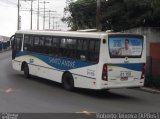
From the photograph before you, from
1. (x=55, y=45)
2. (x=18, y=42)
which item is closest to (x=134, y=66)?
(x=55, y=45)

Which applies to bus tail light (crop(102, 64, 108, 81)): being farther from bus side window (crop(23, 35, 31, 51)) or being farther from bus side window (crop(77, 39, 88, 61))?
bus side window (crop(23, 35, 31, 51))

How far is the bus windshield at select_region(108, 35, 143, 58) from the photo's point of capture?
772 inches

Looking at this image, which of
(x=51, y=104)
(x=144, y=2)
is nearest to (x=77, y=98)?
(x=51, y=104)

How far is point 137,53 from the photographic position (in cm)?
2045

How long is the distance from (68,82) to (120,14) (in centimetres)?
1750

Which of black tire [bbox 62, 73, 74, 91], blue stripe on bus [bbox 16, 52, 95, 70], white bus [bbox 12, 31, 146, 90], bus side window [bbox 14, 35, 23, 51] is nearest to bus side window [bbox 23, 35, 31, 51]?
bus side window [bbox 14, 35, 23, 51]

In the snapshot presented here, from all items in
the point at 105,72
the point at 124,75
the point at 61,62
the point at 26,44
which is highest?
the point at 26,44

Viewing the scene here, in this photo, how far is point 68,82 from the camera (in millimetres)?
21719

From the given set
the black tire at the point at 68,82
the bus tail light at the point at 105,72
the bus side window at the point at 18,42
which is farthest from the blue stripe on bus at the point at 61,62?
the bus side window at the point at 18,42

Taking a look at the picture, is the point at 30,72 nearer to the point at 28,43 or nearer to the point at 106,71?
the point at 28,43

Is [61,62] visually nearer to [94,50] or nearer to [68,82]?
[68,82]

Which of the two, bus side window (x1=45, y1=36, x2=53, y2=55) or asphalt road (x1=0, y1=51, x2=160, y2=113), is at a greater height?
bus side window (x1=45, y1=36, x2=53, y2=55)

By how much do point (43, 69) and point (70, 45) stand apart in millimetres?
2983

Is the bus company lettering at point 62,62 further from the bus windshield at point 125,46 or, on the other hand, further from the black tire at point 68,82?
the bus windshield at point 125,46
